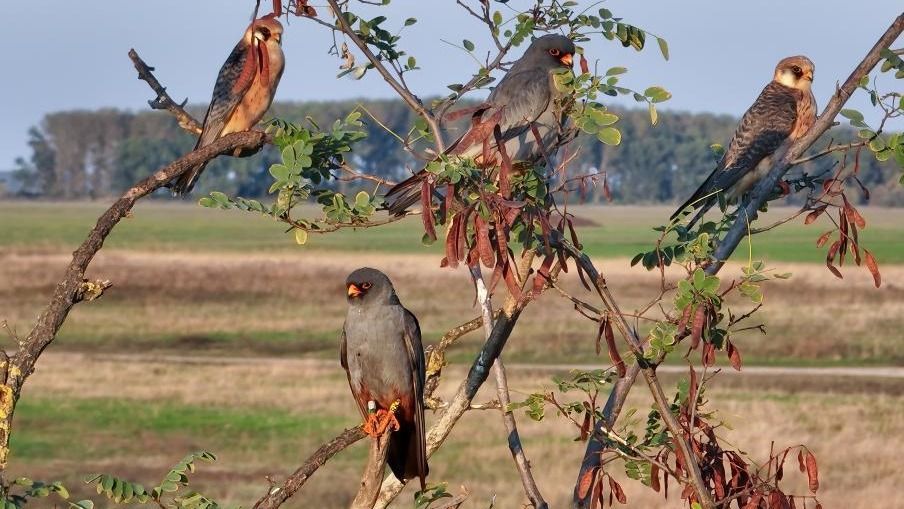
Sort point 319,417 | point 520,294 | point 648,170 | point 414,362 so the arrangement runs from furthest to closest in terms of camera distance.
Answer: point 648,170 < point 319,417 < point 414,362 < point 520,294

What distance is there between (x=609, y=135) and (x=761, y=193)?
722 mm

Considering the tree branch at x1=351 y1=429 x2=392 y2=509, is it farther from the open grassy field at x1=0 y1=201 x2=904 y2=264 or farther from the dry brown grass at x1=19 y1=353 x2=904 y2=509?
the open grassy field at x1=0 y1=201 x2=904 y2=264

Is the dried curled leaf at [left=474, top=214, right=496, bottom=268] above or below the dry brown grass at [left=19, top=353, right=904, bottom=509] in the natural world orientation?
above

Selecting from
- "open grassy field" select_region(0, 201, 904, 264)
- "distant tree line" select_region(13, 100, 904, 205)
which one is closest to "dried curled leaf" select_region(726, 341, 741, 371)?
"open grassy field" select_region(0, 201, 904, 264)

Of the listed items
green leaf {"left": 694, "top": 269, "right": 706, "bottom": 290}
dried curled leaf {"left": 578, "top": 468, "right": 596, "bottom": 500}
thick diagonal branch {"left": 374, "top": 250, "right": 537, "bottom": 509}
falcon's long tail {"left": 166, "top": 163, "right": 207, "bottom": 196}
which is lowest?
dried curled leaf {"left": 578, "top": 468, "right": 596, "bottom": 500}

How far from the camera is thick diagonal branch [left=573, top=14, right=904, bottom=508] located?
3.42 meters

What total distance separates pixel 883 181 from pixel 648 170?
69.2 ft

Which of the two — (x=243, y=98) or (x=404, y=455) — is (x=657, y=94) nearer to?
(x=404, y=455)

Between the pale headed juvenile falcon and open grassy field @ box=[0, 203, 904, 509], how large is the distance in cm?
Answer: 113

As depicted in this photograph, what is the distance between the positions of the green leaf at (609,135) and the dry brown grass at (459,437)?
31.1 feet

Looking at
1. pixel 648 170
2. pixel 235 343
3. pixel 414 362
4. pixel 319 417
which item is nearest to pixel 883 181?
A: pixel 648 170

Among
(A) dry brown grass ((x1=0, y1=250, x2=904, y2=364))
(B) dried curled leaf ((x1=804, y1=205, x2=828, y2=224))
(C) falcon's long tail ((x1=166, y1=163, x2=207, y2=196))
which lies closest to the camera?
(B) dried curled leaf ((x1=804, y1=205, x2=828, y2=224))

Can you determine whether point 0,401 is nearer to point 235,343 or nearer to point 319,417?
point 319,417

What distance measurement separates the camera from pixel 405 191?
4.11m
